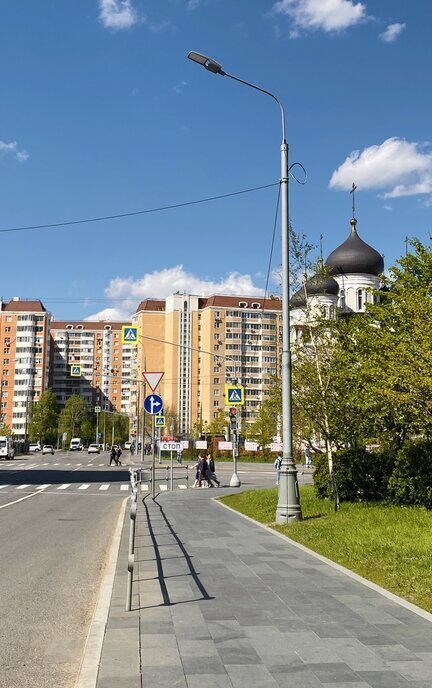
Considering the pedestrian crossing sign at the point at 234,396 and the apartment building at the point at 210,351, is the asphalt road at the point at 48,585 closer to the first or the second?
the pedestrian crossing sign at the point at 234,396

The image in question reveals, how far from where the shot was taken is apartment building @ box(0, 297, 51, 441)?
5320 inches

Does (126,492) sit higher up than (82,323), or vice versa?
(82,323)

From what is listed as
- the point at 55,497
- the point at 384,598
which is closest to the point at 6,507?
the point at 55,497

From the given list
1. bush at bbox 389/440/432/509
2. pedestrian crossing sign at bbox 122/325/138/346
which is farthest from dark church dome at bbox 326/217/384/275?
bush at bbox 389/440/432/509

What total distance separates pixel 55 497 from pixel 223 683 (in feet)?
69.0

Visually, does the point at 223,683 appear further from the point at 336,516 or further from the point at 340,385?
the point at 340,385

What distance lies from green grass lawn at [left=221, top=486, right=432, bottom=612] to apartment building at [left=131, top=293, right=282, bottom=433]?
11341cm

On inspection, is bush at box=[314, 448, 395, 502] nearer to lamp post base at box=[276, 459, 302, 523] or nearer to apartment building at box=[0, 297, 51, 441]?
lamp post base at box=[276, 459, 302, 523]

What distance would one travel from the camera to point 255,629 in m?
6.14

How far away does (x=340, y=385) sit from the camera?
56.2ft

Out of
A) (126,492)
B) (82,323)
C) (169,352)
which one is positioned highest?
(82,323)

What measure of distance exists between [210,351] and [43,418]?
3466 cm

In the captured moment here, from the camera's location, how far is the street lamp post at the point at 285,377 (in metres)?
14.9

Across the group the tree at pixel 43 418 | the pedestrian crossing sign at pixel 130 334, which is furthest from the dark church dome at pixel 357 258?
the tree at pixel 43 418
